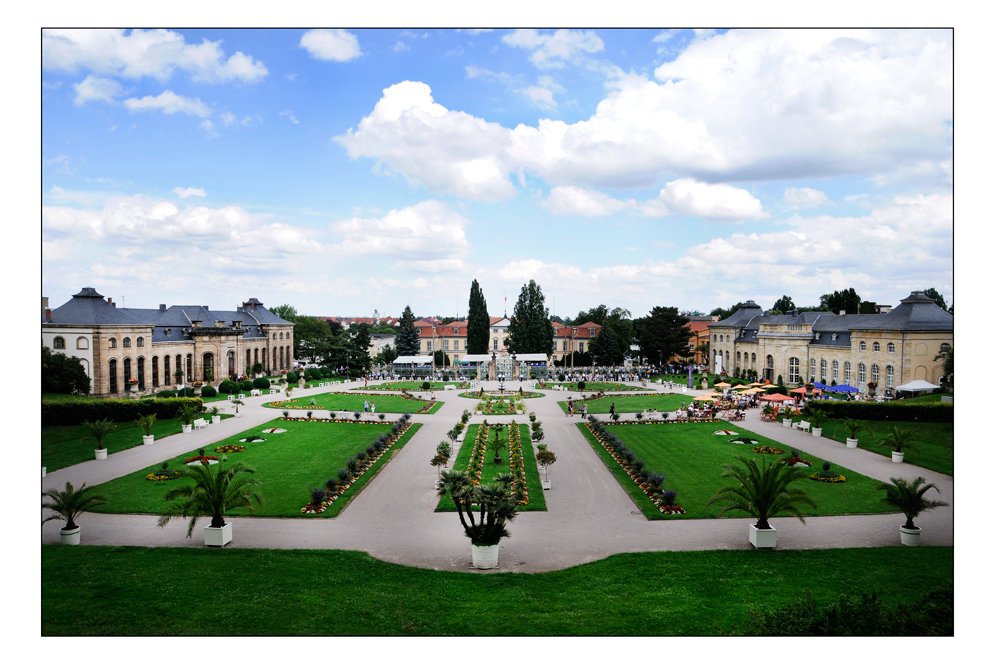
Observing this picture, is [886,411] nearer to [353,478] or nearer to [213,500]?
[353,478]

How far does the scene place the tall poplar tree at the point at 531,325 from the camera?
76250 mm

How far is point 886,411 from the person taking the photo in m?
28.8

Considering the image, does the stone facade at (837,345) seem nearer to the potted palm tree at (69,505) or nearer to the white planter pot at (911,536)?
the white planter pot at (911,536)

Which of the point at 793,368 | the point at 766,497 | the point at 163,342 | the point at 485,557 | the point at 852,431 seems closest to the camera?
the point at 485,557

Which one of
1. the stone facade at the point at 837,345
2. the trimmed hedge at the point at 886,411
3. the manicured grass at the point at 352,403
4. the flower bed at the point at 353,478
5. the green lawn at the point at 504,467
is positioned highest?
the stone facade at the point at 837,345

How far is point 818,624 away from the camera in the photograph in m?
9.91

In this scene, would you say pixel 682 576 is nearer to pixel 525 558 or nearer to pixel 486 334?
pixel 525 558

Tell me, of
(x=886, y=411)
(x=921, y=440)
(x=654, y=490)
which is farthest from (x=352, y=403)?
(x=921, y=440)

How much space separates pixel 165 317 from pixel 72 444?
39.5 m

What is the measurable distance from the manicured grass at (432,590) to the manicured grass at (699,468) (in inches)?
131

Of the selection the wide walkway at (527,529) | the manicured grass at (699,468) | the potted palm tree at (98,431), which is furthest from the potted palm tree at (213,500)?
the manicured grass at (699,468)

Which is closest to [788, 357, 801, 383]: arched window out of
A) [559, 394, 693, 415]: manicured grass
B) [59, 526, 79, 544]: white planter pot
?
[559, 394, 693, 415]: manicured grass

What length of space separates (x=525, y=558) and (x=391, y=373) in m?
57.1

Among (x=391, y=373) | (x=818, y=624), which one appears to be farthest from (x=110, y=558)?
(x=391, y=373)
